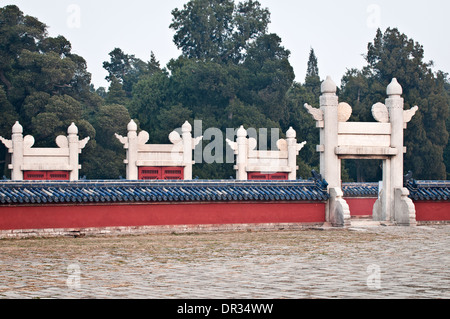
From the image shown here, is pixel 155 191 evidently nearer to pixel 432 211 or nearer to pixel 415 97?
pixel 432 211

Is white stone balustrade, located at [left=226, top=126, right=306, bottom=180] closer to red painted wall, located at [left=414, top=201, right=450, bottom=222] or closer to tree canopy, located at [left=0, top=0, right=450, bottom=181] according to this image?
red painted wall, located at [left=414, top=201, right=450, bottom=222]

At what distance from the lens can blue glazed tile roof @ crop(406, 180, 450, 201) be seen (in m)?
19.6

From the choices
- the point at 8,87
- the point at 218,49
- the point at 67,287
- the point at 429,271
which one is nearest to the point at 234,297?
the point at 67,287

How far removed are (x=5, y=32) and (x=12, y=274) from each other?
33573 millimetres

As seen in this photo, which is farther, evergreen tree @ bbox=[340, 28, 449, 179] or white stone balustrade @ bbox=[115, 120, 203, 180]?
evergreen tree @ bbox=[340, 28, 449, 179]

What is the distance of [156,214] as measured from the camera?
1733 cm

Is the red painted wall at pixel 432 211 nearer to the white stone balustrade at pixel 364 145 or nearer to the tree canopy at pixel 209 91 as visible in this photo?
the white stone balustrade at pixel 364 145

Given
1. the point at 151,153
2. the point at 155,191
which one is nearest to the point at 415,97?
the point at 151,153

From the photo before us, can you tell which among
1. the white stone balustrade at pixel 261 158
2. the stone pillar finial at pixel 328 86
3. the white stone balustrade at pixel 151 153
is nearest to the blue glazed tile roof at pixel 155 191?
the stone pillar finial at pixel 328 86

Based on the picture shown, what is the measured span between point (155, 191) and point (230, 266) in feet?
23.0

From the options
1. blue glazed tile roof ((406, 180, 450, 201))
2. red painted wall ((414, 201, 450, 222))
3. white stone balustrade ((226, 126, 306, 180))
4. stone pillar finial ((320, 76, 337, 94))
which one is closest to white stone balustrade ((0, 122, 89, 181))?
white stone balustrade ((226, 126, 306, 180))

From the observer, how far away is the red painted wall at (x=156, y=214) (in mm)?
16250

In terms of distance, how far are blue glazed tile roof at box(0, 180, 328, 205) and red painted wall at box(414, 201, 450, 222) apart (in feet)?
8.98

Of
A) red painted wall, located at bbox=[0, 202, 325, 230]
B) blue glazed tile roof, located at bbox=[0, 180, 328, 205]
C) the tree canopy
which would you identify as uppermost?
the tree canopy
